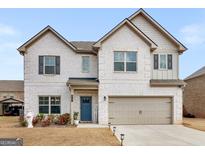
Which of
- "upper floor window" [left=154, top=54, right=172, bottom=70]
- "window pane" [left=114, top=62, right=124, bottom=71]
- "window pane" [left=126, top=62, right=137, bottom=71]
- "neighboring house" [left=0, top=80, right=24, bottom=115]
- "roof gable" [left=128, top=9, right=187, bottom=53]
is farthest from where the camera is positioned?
"neighboring house" [left=0, top=80, right=24, bottom=115]

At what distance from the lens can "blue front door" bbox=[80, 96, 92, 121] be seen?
2548cm

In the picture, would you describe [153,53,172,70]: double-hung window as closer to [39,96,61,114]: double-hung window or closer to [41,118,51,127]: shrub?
[39,96,61,114]: double-hung window

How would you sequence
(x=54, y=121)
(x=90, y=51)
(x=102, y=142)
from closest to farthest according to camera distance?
(x=102, y=142) → (x=54, y=121) → (x=90, y=51)

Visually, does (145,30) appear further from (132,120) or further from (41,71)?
(41,71)

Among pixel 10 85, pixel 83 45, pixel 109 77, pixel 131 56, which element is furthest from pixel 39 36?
pixel 10 85

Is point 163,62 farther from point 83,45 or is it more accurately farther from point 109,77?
point 83,45

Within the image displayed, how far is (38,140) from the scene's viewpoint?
50.2 feet

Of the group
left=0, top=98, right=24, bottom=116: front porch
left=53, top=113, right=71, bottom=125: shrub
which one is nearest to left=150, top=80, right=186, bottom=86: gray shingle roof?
left=53, top=113, right=71, bottom=125: shrub

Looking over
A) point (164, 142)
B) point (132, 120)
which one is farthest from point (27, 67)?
point (164, 142)

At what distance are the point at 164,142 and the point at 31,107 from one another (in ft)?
43.2

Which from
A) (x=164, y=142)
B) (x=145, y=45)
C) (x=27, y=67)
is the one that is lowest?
(x=164, y=142)

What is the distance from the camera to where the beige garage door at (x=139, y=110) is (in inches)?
972

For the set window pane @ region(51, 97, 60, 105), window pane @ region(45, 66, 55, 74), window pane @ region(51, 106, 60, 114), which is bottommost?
window pane @ region(51, 106, 60, 114)

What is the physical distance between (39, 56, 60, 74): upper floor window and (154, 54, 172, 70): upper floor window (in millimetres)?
8118
